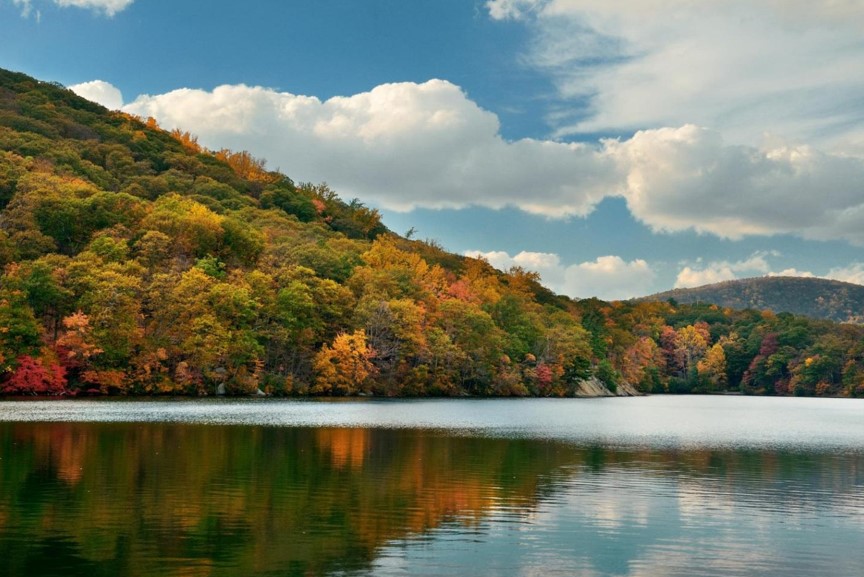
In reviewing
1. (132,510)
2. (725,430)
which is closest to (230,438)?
(132,510)

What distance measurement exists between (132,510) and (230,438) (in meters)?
18.2

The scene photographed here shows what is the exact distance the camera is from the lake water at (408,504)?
1560 centimetres

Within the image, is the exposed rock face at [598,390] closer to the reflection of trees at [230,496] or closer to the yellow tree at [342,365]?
the yellow tree at [342,365]

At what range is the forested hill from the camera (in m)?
76.3

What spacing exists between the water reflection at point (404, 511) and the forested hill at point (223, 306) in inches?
1684

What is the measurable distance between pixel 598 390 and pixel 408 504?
395 ft

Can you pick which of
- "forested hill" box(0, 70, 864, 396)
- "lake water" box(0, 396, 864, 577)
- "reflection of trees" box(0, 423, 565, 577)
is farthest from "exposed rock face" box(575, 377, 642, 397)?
"reflection of trees" box(0, 423, 565, 577)

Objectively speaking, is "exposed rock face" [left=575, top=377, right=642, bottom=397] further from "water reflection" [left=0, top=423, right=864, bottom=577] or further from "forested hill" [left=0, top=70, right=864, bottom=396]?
"water reflection" [left=0, top=423, right=864, bottom=577]

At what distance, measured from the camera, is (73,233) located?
9062cm

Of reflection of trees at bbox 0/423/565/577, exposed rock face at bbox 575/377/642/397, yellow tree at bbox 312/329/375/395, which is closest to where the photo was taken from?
reflection of trees at bbox 0/423/565/577

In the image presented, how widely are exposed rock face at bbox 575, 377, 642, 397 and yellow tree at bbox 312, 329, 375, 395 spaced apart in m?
49.7

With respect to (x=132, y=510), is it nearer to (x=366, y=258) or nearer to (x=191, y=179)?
(x=366, y=258)

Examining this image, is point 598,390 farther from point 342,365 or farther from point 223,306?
point 223,306

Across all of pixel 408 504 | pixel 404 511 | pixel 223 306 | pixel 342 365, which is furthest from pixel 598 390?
pixel 404 511
